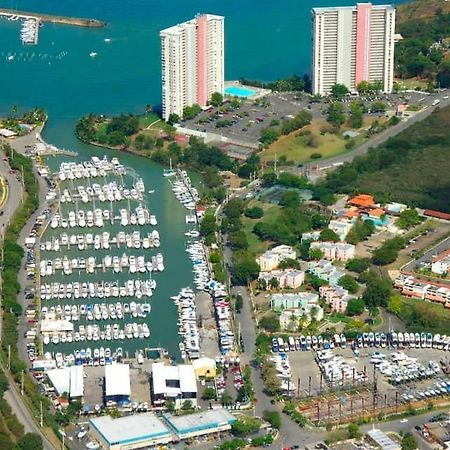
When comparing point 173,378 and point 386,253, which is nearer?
point 173,378

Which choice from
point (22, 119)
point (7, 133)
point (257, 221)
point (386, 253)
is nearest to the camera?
point (386, 253)

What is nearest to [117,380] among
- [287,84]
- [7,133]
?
[7,133]

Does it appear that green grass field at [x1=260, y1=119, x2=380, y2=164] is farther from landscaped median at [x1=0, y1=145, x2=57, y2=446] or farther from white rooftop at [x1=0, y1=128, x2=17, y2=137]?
white rooftop at [x1=0, y1=128, x2=17, y2=137]

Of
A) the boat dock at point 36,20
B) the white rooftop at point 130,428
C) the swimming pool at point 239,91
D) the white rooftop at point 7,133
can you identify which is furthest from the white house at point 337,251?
the boat dock at point 36,20

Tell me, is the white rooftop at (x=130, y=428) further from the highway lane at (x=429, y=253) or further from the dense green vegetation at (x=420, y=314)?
the highway lane at (x=429, y=253)

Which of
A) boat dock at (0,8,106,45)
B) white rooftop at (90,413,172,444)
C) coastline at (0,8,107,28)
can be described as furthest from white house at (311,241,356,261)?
coastline at (0,8,107,28)

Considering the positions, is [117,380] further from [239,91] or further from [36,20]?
[36,20]
